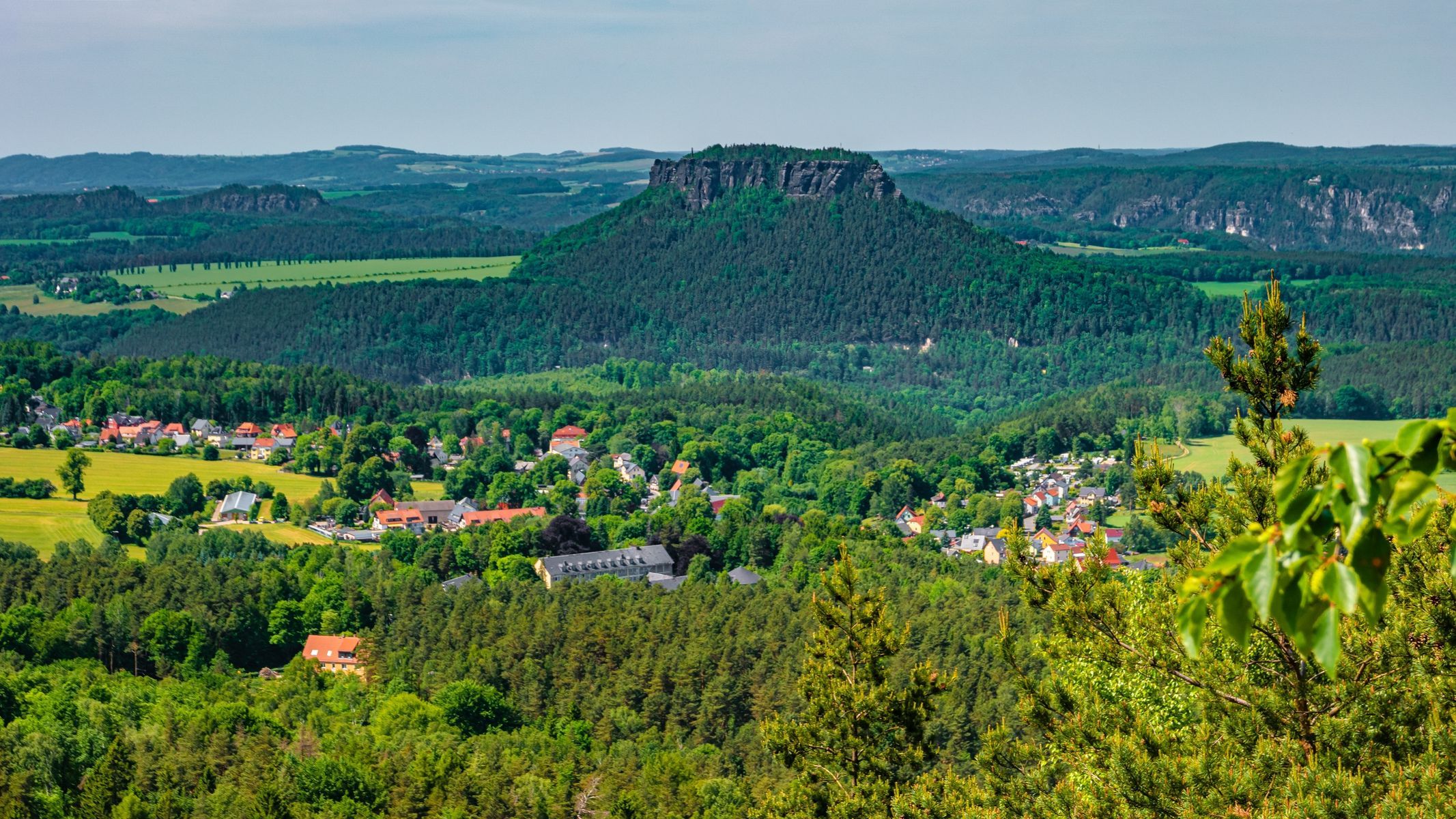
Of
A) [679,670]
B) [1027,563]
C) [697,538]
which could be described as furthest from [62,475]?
[1027,563]

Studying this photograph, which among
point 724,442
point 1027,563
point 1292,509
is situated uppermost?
point 1292,509

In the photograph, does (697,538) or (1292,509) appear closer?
(1292,509)

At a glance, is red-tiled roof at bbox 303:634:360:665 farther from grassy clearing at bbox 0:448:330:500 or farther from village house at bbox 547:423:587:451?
village house at bbox 547:423:587:451

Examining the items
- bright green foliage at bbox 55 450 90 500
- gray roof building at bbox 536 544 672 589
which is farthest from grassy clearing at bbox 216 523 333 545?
gray roof building at bbox 536 544 672 589

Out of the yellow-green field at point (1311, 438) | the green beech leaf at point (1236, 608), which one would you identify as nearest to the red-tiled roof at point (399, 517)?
the yellow-green field at point (1311, 438)

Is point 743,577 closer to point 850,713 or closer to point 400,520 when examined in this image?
point 400,520

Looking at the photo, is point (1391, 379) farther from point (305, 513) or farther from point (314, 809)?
point (314, 809)

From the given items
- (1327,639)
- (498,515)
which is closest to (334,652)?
(498,515)
